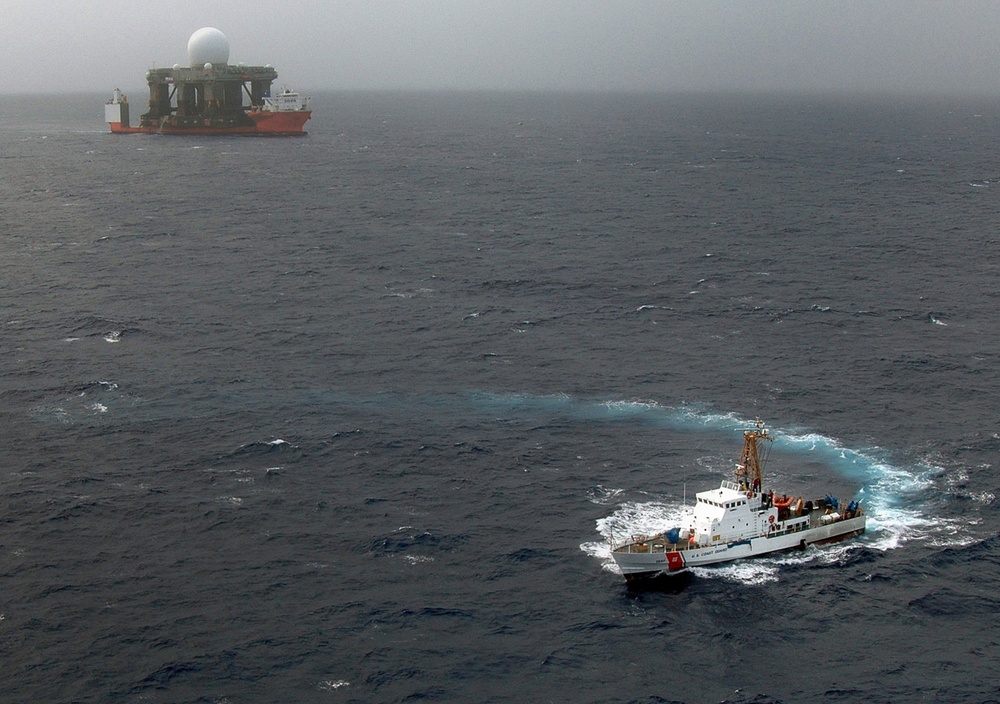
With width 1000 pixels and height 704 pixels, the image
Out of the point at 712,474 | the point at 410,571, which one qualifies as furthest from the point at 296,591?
the point at 712,474

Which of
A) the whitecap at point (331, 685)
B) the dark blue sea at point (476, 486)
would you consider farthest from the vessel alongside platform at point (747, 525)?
the whitecap at point (331, 685)

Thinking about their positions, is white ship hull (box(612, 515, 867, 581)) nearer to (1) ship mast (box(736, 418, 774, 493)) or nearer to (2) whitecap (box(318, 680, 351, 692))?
(1) ship mast (box(736, 418, 774, 493))

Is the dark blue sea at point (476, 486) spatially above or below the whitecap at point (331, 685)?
above

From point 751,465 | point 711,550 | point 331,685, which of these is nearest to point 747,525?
point 711,550

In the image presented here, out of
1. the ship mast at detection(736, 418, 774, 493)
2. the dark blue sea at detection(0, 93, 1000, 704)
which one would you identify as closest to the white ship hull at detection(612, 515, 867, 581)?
the dark blue sea at detection(0, 93, 1000, 704)

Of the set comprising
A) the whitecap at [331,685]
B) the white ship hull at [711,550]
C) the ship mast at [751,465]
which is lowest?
Result: the whitecap at [331,685]

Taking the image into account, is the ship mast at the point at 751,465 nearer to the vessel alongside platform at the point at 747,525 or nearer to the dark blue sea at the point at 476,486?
the vessel alongside platform at the point at 747,525

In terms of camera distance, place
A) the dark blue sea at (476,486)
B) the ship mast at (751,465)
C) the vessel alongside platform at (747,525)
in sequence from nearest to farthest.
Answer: the dark blue sea at (476,486), the vessel alongside platform at (747,525), the ship mast at (751,465)

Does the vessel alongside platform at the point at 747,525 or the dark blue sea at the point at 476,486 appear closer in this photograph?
the dark blue sea at the point at 476,486
